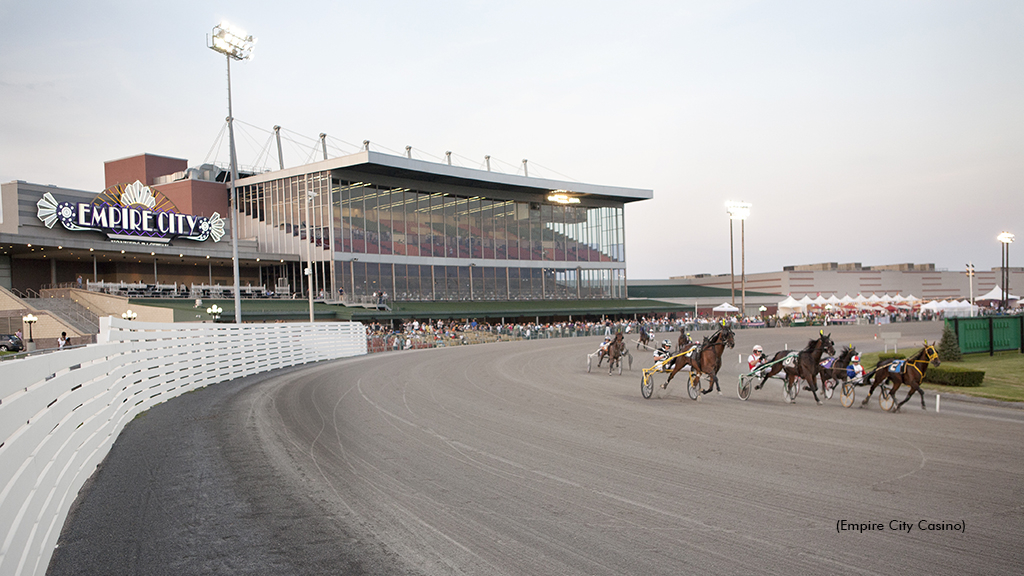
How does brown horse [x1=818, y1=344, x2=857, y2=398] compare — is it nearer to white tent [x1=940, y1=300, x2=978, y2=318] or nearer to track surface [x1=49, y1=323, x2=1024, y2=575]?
track surface [x1=49, y1=323, x2=1024, y2=575]

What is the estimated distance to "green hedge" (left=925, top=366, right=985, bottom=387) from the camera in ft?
52.6

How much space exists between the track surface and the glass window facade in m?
42.0

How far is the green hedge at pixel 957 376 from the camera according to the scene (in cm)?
1605

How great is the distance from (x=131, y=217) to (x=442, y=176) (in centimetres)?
2628

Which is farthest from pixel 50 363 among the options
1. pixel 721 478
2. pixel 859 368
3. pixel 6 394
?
pixel 859 368

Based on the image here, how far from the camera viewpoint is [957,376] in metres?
16.2

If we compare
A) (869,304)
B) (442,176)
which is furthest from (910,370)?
(869,304)

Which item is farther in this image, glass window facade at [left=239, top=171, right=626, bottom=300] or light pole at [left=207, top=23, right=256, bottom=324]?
glass window facade at [left=239, top=171, right=626, bottom=300]

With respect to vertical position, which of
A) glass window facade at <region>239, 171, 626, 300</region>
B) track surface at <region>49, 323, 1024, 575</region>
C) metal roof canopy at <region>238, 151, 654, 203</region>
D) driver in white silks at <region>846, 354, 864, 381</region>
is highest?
metal roof canopy at <region>238, 151, 654, 203</region>

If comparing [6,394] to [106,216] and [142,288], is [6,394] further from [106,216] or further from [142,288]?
[106,216]

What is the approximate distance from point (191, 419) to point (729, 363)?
2108cm

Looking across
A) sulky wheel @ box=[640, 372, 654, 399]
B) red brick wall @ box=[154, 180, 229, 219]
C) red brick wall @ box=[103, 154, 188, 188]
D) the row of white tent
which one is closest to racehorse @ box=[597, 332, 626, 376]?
sulky wheel @ box=[640, 372, 654, 399]

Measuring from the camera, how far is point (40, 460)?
5.19 metres

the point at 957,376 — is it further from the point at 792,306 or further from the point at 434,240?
the point at 792,306
